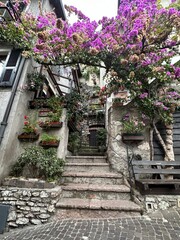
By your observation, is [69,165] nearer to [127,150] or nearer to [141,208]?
[127,150]

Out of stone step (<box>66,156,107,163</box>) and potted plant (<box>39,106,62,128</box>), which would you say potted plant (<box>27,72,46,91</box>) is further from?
stone step (<box>66,156,107,163</box>)

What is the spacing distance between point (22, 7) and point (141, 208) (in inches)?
282

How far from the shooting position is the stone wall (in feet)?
7.19

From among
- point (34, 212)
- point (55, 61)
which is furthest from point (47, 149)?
point (55, 61)

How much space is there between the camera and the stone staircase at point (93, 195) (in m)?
2.21

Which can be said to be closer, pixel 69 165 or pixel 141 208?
pixel 141 208

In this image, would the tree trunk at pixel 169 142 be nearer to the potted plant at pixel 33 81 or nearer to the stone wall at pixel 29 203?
the stone wall at pixel 29 203

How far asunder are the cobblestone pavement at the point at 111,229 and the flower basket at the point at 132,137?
1534mm

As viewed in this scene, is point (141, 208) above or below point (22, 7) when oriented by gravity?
below

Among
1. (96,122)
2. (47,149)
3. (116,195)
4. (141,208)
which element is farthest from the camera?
(96,122)

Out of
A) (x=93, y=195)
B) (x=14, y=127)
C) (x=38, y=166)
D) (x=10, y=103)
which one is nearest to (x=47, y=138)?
(x=38, y=166)

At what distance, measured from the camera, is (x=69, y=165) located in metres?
3.52

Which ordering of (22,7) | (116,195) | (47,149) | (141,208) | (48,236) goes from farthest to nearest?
1. (22,7)
2. (47,149)
3. (116,195)
4. (141,208)
5. (48,236)

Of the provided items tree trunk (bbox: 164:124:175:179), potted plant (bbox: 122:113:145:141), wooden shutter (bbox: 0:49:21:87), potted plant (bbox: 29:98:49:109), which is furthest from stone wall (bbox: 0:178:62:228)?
tree trunk (bbox: 164:124:175:179)
